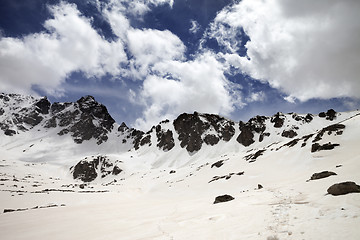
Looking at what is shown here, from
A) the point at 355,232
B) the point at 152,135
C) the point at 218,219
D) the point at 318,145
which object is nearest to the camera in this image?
the point at 355,232

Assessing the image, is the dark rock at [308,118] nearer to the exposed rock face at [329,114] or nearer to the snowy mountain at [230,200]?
the exposed rock face at [329,114]

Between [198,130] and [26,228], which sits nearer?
[26,228]

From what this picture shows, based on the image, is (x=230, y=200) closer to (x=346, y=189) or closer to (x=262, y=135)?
(x=346, y=189)

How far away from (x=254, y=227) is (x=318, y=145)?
116 ft

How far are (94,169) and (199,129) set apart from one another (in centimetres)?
8074

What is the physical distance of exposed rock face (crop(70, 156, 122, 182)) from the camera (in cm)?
12594

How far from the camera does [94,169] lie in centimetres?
13100

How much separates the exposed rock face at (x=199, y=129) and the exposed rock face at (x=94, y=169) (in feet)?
177

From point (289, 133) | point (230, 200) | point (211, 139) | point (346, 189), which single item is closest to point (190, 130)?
point (211, 139)

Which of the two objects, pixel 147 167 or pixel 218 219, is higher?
pixel 147 167

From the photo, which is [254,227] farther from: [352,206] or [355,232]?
[352,206]

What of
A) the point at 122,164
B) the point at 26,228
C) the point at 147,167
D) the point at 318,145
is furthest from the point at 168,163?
the point at 26,228

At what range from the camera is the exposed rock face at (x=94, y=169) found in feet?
413

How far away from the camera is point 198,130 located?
155500mm
